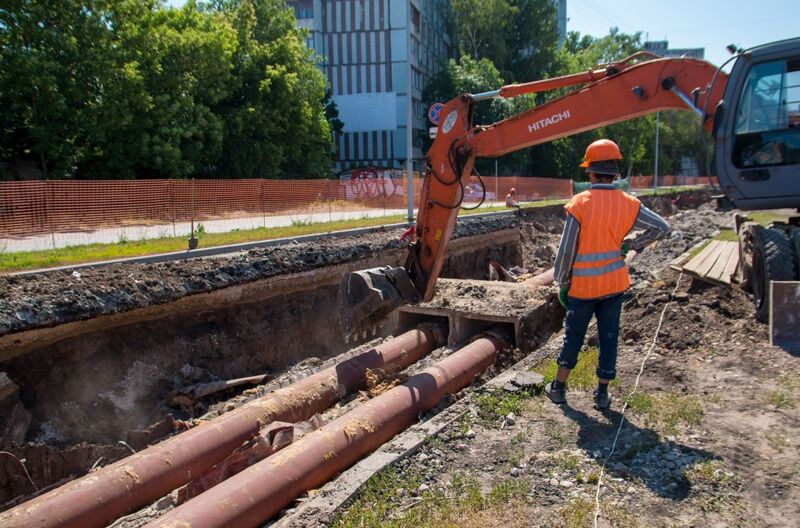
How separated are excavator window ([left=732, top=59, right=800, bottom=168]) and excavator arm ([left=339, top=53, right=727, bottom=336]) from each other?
0.97 feet

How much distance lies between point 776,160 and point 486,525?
16.8 ft

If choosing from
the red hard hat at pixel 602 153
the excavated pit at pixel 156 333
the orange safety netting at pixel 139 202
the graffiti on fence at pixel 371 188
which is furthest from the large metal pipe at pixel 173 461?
the graffiti on fence at pixel 371 188

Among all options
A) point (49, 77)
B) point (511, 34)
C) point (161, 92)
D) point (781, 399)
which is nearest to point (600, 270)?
point (781, 399)

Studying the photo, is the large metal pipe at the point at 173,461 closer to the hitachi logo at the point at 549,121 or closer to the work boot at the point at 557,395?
the work boot at the point at 557,395

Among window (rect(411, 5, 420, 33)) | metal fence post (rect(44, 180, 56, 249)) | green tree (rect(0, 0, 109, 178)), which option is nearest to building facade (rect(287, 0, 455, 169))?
window (rect(411, 5, 420, 33))

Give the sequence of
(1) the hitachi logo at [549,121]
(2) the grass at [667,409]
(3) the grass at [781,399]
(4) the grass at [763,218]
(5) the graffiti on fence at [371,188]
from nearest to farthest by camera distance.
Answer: (2) the grass at [667,409]
(3) the grass at [781,399]
(1) the hitachi logo at [549,121]
(4) the grass at [763,218]
(5) the graffiti on fence at [371,188]

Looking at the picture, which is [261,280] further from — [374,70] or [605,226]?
[374,70]

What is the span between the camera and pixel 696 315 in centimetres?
644

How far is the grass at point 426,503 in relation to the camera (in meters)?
3.24

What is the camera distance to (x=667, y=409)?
4496mm

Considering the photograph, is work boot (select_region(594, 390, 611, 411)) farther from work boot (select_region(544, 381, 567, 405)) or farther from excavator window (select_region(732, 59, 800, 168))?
excavator window (select_region(732, 59, 800, 168))

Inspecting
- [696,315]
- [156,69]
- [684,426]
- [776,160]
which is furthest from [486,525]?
[156,69]

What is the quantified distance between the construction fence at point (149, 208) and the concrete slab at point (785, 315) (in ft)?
24.0

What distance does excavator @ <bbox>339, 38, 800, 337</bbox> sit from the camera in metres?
6.08
